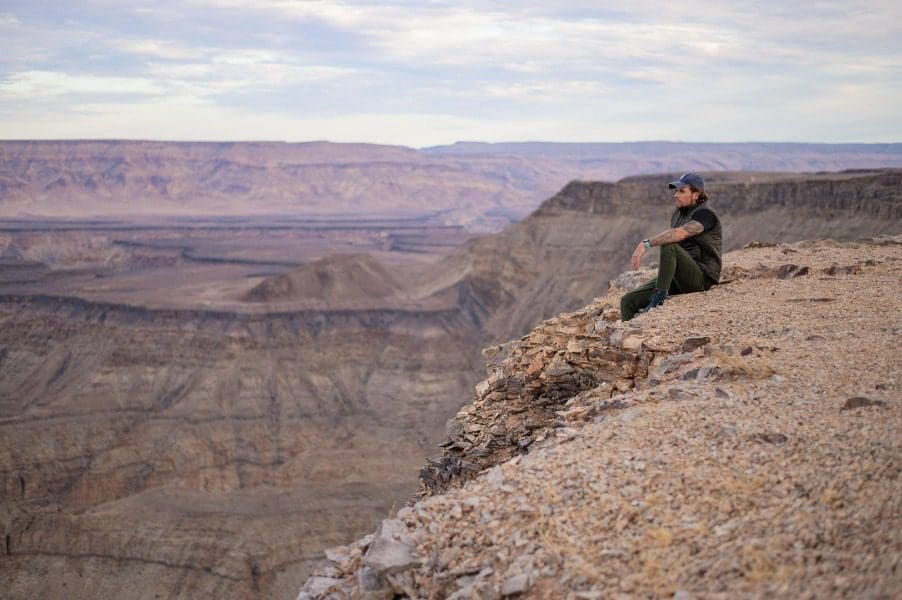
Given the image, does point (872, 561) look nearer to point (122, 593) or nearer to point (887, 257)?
point (887, 257)

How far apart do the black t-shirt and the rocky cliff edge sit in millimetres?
1668

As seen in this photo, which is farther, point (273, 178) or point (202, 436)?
point (273, 178)

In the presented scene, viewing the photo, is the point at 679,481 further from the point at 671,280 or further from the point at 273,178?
the point at 273,178

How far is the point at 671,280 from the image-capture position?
1030 centimetres

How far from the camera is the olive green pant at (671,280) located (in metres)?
10.3

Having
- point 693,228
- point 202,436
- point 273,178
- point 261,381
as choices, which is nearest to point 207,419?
point 202,436

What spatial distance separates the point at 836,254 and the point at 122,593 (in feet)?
89.3

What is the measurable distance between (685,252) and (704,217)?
415 mm

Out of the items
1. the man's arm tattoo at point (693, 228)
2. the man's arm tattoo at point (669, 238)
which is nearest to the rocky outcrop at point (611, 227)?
the man's arm tattoo at point (693, 228)

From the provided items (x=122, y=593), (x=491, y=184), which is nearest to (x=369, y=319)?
(x=122, y=593)

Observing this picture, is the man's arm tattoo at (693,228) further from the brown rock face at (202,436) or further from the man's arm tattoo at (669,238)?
the brown rock face at (202,436)

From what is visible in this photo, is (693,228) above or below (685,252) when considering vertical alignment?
above

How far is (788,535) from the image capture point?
4805 millimetres

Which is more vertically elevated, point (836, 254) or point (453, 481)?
point (836, 254)
